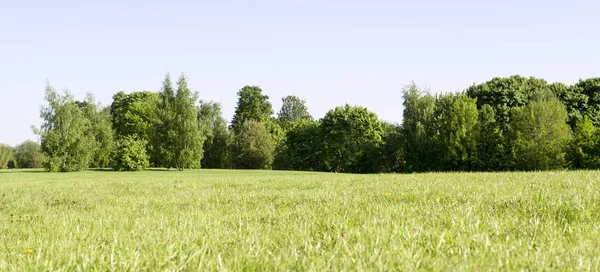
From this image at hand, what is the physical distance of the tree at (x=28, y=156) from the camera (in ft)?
377

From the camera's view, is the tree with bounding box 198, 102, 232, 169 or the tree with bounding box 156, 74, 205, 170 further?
the tree with bounding box 198, 102, 232, 169

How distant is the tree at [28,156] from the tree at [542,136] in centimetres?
11077

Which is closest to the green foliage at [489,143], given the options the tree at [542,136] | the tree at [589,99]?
the tree at [542,136]

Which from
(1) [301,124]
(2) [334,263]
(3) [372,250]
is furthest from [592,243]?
(1) [301,124]

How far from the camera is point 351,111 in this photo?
76.6m

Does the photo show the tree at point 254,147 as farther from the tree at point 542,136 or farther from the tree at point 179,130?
the tree at point 542,136

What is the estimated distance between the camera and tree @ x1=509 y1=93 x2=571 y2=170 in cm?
5141

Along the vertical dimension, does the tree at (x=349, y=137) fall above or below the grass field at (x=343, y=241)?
above

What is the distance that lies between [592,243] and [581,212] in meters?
2.10

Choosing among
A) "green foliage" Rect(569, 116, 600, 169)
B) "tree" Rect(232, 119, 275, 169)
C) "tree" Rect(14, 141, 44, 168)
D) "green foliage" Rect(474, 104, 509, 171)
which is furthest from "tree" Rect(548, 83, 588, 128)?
"tree" Rect(14, 141, 44, 168)

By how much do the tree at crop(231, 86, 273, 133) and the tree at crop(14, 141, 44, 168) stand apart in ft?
182

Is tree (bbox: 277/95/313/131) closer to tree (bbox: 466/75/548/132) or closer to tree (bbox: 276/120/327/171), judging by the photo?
tree (bbox: 276/120/327/171)

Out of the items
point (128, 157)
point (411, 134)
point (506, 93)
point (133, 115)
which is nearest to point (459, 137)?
point (411, 134)

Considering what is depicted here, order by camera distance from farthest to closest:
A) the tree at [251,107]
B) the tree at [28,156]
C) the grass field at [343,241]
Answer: the tree at [28,156] < the tree at [251,107] < the grass field at [343,241]
